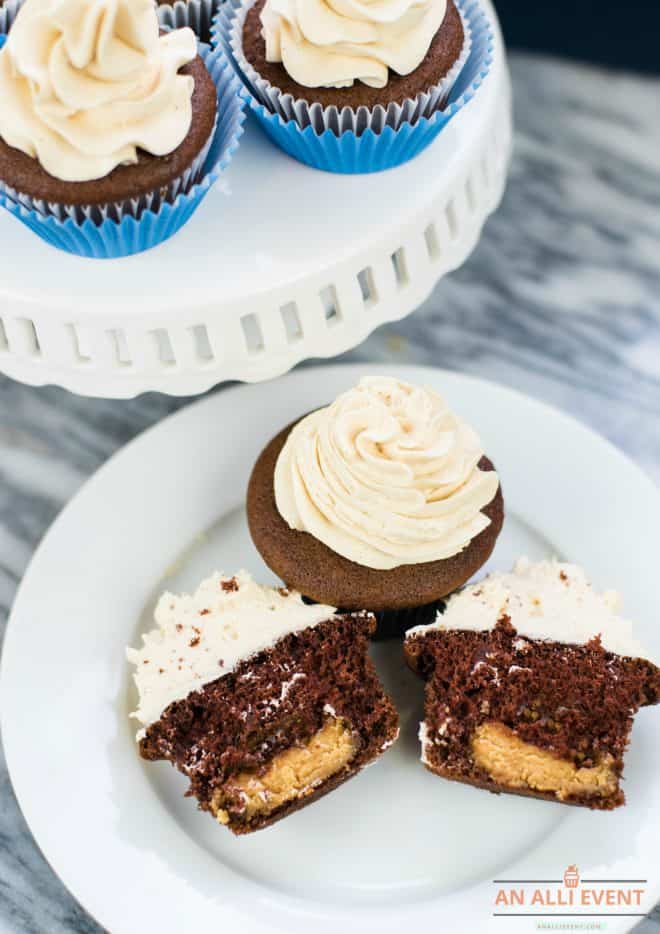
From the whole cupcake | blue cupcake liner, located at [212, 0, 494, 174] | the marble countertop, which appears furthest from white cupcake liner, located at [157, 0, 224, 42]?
the marble countertop

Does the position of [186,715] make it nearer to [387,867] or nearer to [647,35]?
[387,867]

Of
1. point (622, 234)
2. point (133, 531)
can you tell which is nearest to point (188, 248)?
point (133, 531)

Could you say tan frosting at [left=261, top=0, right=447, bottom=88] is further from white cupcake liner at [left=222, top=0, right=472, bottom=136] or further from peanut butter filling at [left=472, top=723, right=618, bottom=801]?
peanut butter filling at [left=472, top=723, right=618, bottom=801]

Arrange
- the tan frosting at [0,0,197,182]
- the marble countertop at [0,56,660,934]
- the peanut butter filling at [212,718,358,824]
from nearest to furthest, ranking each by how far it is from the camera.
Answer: the tan frosting at [0,0,197,182]
the peanut butter filling at [212,718,358,824]
the marble countertop at [0,56,660,934]

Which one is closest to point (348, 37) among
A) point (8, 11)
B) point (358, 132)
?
point (358, 132)

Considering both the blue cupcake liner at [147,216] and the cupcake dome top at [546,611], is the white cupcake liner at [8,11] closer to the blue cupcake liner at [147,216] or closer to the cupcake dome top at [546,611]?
the blue cupcake liner at [147,216]
